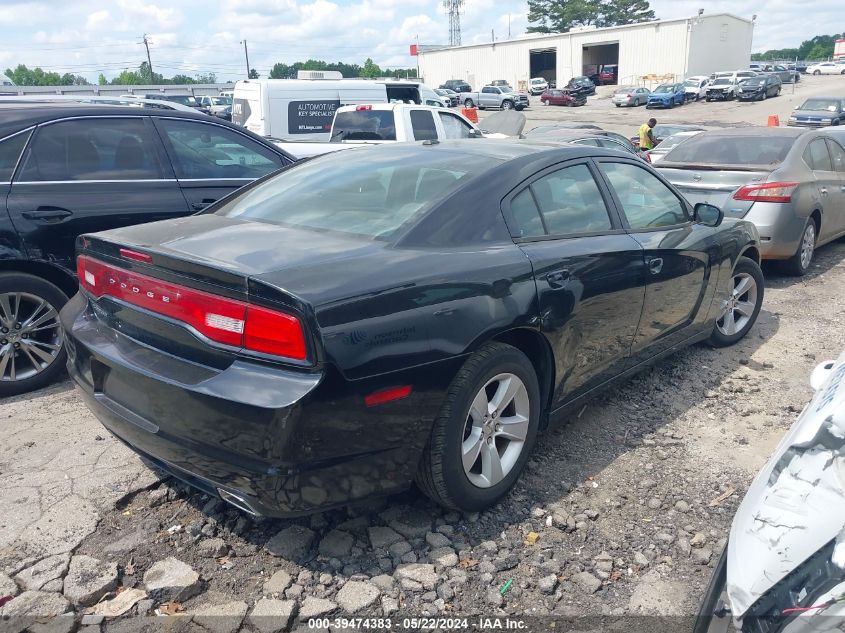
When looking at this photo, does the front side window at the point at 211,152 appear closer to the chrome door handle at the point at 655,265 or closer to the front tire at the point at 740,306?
the chrome door handle at the point at 655,265

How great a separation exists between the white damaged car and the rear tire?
5.81m

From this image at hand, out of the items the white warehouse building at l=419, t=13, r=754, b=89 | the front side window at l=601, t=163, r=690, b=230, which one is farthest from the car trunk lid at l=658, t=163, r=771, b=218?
the white warehouse building at l=419, t=13, r=754, b=89

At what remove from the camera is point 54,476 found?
3367 millimetres

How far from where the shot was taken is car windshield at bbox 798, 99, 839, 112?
25.7 m

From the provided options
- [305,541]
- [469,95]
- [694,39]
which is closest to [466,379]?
[305,541]

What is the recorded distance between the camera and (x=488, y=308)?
288cm

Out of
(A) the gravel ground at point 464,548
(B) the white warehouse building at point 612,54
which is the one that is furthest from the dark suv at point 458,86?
(A) the gravel ground at point 464,548

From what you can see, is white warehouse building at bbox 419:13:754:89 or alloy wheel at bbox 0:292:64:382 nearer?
alloy wheel at bbox 0:292:64:382

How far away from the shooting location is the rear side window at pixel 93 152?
→ 4.41 meters

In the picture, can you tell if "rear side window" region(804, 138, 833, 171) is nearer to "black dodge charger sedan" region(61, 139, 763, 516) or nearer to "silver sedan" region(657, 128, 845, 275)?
"silver sedan" region(657, 128, 845, 275)

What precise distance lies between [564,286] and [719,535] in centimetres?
128

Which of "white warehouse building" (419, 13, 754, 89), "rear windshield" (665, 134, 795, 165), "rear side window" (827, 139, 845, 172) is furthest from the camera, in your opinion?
"white warehouse building" (419, 13, 754, 89)

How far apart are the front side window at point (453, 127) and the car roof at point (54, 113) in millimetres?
7597

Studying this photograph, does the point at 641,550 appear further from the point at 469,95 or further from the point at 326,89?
the point at 469,95
